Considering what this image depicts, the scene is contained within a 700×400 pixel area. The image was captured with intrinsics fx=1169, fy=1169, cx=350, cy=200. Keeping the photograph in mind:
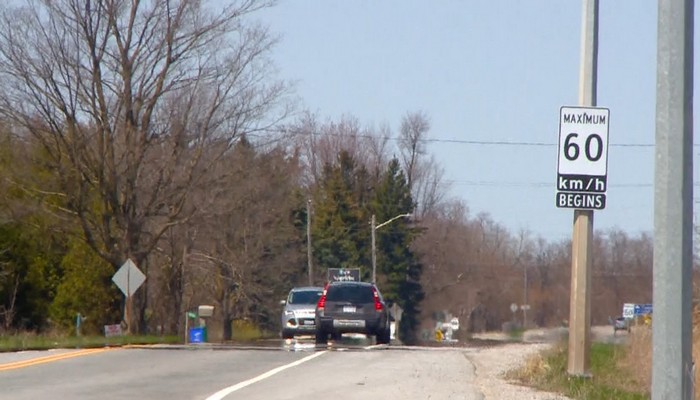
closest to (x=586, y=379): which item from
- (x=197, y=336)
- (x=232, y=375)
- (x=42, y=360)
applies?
(x=232, y=375)

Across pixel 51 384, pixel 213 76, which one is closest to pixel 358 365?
pixel 51 384

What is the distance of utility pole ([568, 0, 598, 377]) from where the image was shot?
1598 cm

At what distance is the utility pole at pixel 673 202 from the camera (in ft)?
24.5

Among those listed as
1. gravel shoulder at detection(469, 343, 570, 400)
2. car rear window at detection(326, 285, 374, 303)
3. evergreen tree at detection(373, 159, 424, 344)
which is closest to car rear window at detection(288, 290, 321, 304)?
car rear window at detection(326, 285, 374, 303)

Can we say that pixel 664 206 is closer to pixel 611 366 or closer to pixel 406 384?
pixel 406 384

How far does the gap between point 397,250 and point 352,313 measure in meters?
46.2

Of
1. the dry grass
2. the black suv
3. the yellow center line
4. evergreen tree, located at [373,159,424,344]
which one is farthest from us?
evergreen tree, located at [373,159,424,344]

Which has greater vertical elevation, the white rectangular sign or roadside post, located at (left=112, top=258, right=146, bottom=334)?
the white rectangular sign

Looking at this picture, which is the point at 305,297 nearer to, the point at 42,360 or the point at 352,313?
the point at 352,313

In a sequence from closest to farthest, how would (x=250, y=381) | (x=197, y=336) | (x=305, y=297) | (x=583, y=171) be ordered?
(x=250, y=381), (x=583, y=171), (x=197, y=336), (x=305, y=297)

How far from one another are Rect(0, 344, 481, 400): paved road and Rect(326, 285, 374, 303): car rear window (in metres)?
6.65

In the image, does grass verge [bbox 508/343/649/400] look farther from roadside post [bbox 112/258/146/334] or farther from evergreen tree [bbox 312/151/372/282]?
evergreen tree [bbox 312/151/372/282]

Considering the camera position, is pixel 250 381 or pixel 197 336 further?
pixel 197 336

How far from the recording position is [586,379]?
628 inches
